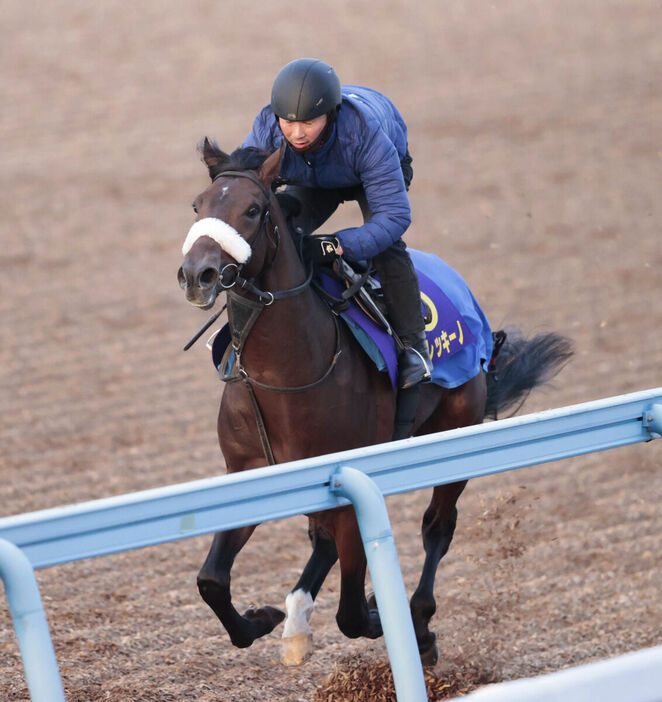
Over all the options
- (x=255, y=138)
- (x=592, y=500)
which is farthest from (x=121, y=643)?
(x=592, y=500)

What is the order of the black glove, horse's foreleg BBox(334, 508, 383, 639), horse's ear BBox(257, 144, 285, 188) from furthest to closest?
horse's foreleg BBox(334, 508, 383, 639), the black glove, horse's ear BBox(257, 144, 285, 188)

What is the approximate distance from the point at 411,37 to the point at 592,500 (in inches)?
422

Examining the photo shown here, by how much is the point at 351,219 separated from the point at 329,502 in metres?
8.96

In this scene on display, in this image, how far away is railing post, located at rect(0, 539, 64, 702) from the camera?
6.97 ft

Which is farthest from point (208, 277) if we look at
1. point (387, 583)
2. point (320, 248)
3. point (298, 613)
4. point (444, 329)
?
point (298, 613)

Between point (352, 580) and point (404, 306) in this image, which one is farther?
point (404, 306)

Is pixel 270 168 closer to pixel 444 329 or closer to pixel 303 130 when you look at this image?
pixel 303 130

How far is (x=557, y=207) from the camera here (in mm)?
11297

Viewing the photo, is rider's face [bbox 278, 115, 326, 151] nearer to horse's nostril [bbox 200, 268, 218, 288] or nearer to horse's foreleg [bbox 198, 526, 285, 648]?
horse's nostril [bbox 200, 268, 218, 288]

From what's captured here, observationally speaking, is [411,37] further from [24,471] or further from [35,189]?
[24,471]

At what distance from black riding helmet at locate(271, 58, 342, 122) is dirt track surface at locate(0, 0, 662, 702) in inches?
86.8

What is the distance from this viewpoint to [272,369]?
3705 millimetres

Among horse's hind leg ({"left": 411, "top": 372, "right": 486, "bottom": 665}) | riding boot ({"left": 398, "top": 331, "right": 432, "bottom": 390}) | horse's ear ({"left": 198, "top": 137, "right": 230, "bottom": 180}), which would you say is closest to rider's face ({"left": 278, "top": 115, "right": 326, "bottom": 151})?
horse's ear ({"left": 198, "top": 137, "right": 230, "bottom": 180})

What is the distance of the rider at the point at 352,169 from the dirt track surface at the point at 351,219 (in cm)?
147
